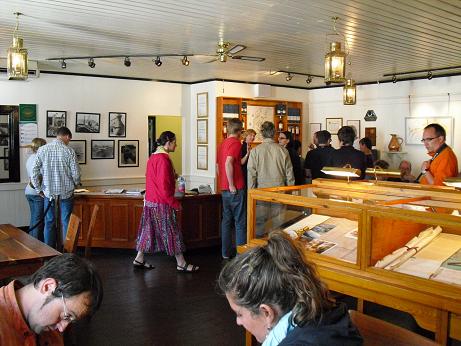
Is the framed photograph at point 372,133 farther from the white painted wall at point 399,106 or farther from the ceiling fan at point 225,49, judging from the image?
the ceiling fan at point 225,49

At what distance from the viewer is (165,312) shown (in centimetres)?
457

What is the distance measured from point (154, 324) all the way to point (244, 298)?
303 centimetres

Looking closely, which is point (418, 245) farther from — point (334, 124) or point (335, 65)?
point (334, 124)

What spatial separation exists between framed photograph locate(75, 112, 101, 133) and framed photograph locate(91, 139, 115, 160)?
0.75ft

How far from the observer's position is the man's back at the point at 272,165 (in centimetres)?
565

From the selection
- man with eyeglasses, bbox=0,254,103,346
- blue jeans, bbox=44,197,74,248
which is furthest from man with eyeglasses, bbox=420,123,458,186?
blue jeans, bbox=44,197,74,248

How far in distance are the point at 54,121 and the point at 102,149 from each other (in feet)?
3.41

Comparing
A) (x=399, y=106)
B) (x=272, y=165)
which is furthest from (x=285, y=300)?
(x=399, y=106)

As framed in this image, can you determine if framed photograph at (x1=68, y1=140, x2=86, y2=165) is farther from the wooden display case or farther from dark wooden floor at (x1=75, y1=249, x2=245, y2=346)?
the wooden display case

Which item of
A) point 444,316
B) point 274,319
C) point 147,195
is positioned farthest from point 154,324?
point 274,319

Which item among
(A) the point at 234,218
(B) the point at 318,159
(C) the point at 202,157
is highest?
(B) the point at 318,159

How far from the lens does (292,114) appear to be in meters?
11.1

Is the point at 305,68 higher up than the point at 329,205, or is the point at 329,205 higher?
the point at 305,68

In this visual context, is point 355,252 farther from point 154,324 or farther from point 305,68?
point 305,68
